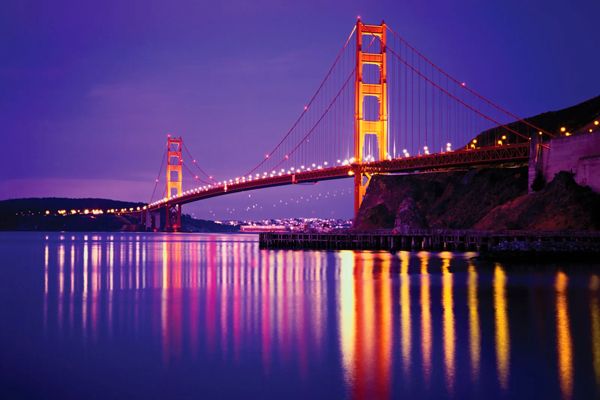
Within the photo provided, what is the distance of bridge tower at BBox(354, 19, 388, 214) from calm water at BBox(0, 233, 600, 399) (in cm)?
3310

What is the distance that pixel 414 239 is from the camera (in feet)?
156

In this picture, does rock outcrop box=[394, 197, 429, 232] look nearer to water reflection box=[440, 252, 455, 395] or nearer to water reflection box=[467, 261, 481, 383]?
water reflection box=[440, 252, 455, 395]

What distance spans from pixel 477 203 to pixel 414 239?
1302 cm

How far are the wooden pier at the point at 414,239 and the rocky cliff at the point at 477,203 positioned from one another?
2784mm

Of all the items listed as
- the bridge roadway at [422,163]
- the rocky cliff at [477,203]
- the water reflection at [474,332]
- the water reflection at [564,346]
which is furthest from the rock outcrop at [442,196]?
the water reflection at [564,346]

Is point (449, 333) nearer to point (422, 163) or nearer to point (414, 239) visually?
point (414, 239)

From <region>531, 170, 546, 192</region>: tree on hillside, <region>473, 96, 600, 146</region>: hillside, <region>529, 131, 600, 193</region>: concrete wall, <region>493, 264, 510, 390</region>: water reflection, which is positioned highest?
<region>473, 96, 600, 146</region>: hillside

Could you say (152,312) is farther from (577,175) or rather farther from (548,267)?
(577,175)

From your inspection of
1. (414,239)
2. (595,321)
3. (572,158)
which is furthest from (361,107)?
(595,321)

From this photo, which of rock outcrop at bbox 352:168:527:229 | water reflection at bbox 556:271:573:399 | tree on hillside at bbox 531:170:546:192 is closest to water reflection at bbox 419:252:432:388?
water reflection at bbox 556:271:573:399

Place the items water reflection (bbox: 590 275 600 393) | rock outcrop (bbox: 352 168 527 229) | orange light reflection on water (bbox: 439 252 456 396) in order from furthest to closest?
rock outcrop (bbox: 352 168 527 229)
water reflection (bbox: 590 275 600 393)
orange light reflection on water (bbox: 439 252 456 396)

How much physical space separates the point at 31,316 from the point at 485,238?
31.4 metres

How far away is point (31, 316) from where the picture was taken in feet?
54.7

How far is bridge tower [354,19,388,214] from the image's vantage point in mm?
58625
